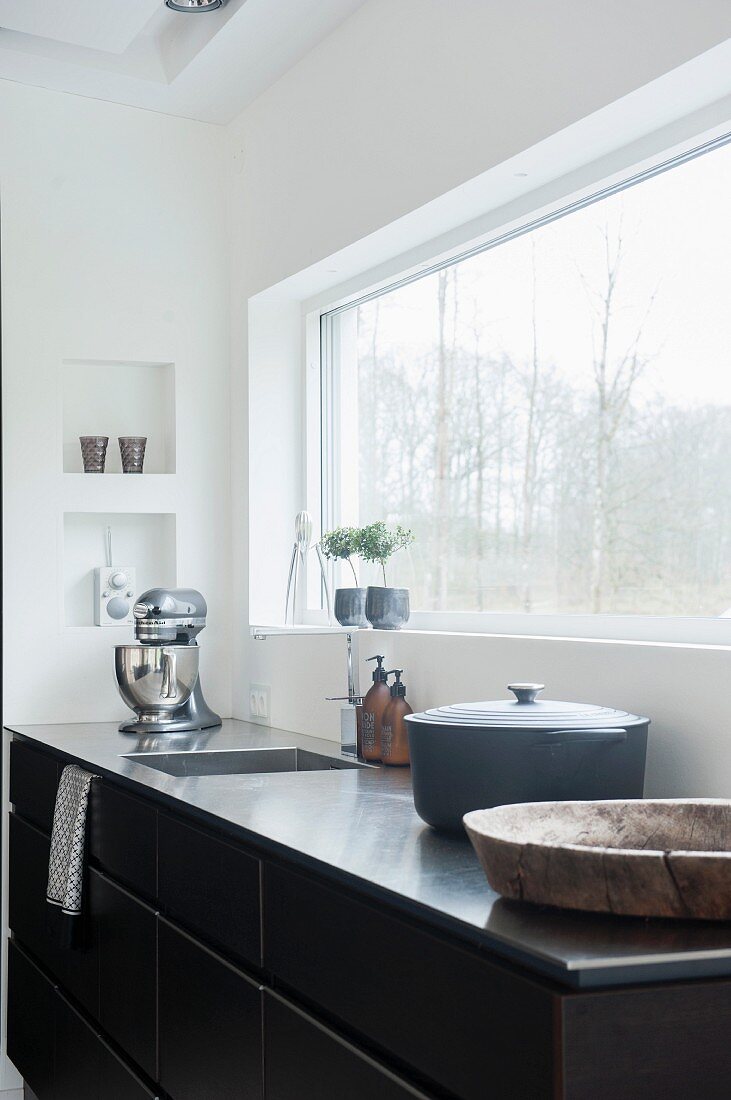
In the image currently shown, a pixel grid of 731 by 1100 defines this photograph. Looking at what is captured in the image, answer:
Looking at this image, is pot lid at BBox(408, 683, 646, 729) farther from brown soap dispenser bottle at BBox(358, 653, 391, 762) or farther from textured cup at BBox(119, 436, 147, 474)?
textured cup at BBox(119, 436, 147, 474)

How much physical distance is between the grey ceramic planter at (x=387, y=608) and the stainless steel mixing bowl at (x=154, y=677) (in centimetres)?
62

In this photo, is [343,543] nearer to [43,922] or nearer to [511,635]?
[511,635]

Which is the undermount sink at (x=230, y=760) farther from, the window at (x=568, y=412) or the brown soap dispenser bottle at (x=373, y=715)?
the window at (x=568, y=412)

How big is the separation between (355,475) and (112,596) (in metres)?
0.78

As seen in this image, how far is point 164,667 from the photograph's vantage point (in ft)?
9.88

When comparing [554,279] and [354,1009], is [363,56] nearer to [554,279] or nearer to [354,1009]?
[554,279]

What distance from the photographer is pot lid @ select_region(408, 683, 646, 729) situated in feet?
5.32

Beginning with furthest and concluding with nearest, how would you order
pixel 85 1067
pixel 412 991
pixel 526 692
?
pixel 85 1067 → pixel 526 692 → pixel 412 991

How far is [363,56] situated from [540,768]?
6.19ft

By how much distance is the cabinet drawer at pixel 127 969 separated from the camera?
2.14 metres

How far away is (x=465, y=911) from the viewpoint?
1.22 metres

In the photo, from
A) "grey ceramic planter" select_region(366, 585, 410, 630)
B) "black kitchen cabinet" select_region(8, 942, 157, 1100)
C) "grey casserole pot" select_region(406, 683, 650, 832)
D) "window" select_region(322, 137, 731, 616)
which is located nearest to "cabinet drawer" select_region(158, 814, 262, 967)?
A: "grey casserole pot" select_region(406, 683, 650, 832)

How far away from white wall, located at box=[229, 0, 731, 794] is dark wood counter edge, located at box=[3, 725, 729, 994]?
0.63m

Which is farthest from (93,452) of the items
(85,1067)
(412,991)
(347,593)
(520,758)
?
(412,991)
